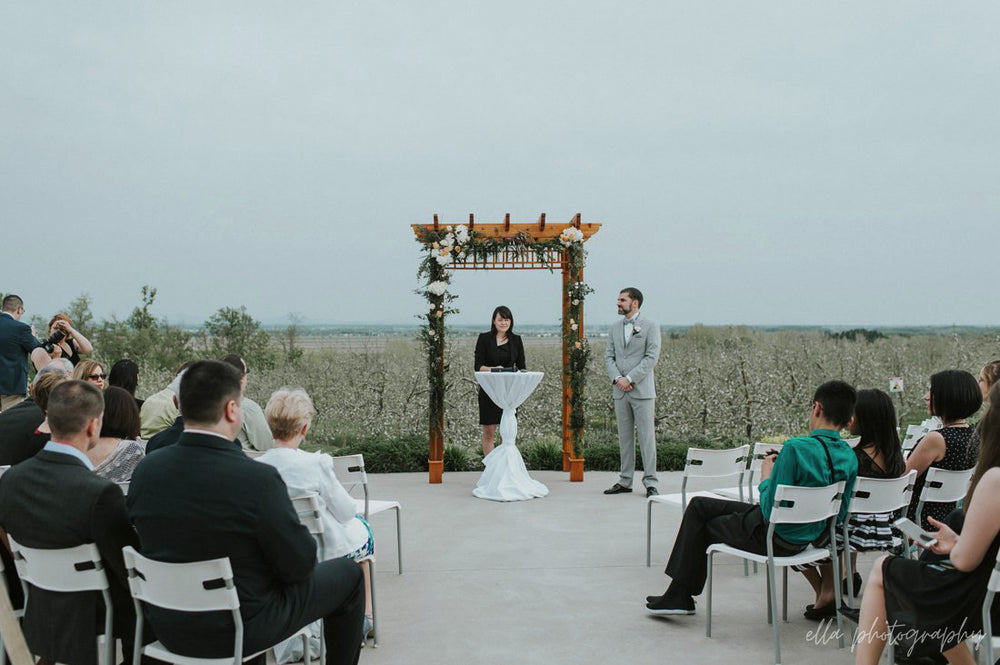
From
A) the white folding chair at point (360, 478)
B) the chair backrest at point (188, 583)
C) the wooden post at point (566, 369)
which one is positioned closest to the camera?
the chair backrest at point (188, 583)

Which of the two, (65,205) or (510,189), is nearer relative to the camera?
(65,205)

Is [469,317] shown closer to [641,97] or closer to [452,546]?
[452,546]

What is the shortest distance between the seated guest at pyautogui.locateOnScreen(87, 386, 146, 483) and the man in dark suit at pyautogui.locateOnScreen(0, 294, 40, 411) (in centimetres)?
466

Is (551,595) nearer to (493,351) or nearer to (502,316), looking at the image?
(493,351)

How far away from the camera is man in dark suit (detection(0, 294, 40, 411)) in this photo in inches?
285

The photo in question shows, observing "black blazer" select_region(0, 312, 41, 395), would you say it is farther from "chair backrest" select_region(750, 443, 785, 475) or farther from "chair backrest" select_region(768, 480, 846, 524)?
"chair backrest" select_region(768, 480, 846, 524)

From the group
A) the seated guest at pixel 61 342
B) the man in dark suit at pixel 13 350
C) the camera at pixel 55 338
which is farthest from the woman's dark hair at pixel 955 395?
the man in dark suit at pixel 13 350

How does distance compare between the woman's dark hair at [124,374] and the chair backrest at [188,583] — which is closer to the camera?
the chair backrest at [188,583]

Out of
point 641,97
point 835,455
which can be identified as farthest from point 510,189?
point 835,455

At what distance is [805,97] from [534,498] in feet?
39.5

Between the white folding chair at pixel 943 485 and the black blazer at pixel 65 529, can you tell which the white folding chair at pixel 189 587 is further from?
the white folding chair at pixel 943 485

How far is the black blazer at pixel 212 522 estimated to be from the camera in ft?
7.37

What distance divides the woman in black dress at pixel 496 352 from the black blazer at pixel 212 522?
5.54m

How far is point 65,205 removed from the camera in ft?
59.7
